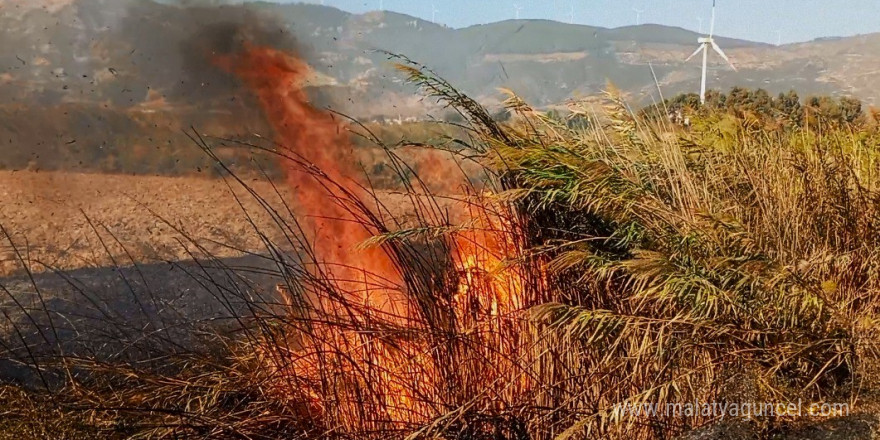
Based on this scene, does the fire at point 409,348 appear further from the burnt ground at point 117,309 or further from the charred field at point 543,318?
the burnt ground at point 117,309

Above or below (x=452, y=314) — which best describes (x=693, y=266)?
above

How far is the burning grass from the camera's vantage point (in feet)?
10.8

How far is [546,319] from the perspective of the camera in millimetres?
3406

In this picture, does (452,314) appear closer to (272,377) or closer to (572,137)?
(272,377)

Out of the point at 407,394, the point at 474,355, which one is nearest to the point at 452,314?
the point at 474,355

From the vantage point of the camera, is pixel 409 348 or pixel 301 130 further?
pixel 301 130

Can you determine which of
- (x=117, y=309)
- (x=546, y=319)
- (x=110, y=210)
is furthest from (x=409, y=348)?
(x=110, y=210)

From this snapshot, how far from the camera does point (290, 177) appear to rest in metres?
7.45

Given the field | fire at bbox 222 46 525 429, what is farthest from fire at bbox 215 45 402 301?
the field

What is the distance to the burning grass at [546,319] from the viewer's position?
3.29 m

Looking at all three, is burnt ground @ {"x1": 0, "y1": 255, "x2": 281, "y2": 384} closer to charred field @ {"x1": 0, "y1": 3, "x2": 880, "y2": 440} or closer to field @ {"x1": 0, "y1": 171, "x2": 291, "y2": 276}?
charred field @ {"x1": 0, "y1": 3, "x2": 880, "y2": 440}

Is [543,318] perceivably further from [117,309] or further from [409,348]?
[117,309]

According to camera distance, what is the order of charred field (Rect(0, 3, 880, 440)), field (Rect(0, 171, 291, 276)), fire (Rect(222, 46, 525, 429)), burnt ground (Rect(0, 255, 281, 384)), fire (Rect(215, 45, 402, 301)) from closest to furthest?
charred field (Rect(0, 3, 880, 440)) → fire (Rect(222, 46, 525, 429)) → burnt ground (Rect(0, 255, 281, 384)) → fire (Rect(215, 45, 402, 301)) → field (Rect(0, 171, 291, 276))

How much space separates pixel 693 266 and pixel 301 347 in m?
1.92
